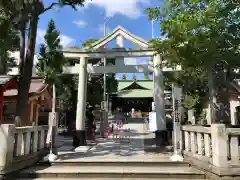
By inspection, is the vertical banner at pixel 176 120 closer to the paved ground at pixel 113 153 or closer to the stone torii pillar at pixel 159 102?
the paved ground at pixel 113 153

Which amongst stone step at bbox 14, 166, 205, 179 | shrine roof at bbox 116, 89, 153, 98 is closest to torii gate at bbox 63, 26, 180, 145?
stone step at bbox 14, 166, 205, 179

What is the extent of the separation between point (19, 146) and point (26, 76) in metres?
2.83

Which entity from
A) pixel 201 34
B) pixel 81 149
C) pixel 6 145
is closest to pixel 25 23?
pixel 6 145

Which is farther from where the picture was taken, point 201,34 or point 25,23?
point 25,23

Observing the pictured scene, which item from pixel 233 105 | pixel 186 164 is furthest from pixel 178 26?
pixel 233 105

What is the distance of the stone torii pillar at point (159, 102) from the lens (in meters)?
10.3

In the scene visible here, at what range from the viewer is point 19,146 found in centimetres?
689

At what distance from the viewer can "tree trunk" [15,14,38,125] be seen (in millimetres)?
8189

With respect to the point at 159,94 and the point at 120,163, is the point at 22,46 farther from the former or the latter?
the point at 159,94

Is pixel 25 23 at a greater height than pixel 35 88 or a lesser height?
greater

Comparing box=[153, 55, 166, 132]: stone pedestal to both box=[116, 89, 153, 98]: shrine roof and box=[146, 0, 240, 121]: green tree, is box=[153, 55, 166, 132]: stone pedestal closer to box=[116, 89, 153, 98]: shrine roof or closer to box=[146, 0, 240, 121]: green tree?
box=[146, 0, 240, 121]: green tree

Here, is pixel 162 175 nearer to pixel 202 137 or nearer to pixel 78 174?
pixel 202 137

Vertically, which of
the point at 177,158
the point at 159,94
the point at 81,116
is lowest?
the point at 177,158

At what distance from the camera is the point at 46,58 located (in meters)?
9.89
